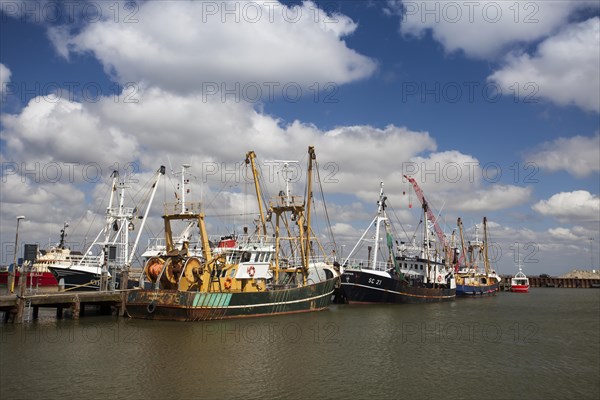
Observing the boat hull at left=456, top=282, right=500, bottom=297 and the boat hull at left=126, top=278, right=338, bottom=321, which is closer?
the boat hull at left=126, top=278, right=338, bottom=321

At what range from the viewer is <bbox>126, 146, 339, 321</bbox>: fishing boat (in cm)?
3400

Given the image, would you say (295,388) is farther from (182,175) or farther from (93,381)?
(182,175)

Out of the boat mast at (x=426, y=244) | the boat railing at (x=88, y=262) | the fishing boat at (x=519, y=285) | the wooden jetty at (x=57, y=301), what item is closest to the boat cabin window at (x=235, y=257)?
the wooden jetty at (x=57, y=301)

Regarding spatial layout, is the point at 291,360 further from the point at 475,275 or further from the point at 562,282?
the point at 562,282

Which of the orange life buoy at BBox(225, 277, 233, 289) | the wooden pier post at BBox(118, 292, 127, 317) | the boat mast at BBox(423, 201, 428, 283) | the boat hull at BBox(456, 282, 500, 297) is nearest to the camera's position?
the wooden pier post at BBox(118, 292, 127, 317)

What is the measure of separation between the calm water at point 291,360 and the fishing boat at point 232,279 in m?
1.28

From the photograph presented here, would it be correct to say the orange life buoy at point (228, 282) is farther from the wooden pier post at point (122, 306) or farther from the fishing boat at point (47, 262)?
the fishing boat at point (47, 262)

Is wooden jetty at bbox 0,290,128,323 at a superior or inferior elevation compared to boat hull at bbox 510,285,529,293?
superior

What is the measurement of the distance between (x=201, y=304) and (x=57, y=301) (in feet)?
31.2

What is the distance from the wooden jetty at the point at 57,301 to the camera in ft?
104

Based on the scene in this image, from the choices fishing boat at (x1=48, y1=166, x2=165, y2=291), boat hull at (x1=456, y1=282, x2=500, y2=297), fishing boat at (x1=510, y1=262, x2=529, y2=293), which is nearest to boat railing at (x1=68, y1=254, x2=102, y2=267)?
fishing boat at (x1=48, y1=166, x2=165, y2=291)

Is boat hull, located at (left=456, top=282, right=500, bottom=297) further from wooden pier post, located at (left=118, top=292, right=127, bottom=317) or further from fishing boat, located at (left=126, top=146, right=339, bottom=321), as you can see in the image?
wooden pier post, located at (left=118, top=292, right=127, bottom=317)

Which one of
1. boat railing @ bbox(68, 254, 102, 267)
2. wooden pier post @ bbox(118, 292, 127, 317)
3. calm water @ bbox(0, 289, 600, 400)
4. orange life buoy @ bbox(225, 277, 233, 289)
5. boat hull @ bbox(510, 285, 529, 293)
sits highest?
boat railing @ bbox(68, 254, 102, 267)

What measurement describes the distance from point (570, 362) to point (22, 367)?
84.4ft
